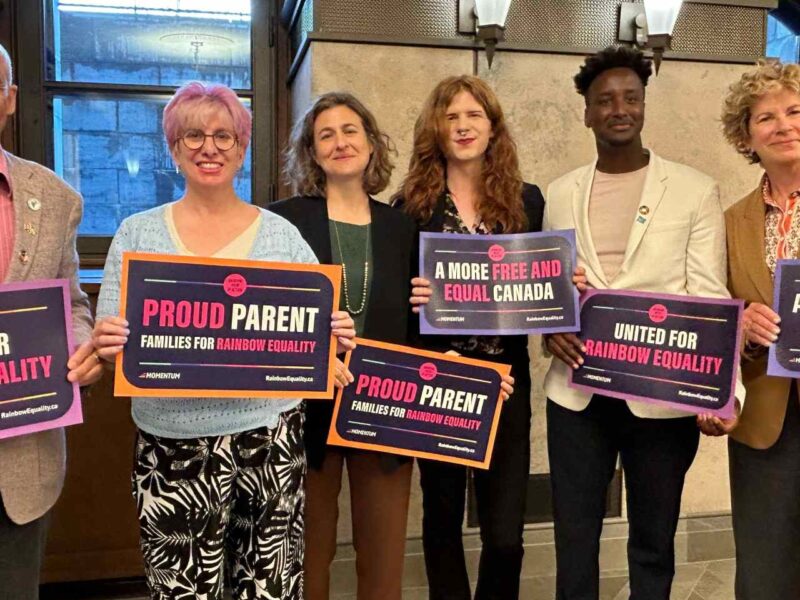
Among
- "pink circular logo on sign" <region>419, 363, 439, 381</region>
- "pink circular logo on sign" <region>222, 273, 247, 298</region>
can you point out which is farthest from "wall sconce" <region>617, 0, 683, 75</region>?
"pink circular logo on sign" <region>222, 273, 247, 298</region>

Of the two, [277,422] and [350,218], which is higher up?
[350,218]

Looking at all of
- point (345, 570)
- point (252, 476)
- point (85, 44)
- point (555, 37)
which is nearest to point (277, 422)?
point (252, 476)

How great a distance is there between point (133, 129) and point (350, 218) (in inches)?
72.9

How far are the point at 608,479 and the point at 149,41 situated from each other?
279cm

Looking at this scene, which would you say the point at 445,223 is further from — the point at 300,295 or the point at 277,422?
the point at 277,422

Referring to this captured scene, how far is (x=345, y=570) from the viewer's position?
2.80m

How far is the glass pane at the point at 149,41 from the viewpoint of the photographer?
10.1 ft

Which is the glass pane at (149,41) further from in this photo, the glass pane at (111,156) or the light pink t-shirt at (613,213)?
the light pink t-shirt at (613,213)

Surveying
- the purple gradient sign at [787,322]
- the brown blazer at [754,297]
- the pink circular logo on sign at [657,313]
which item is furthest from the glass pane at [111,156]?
the purple gradient sign at [787,322]

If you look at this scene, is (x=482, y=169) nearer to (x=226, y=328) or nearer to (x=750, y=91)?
(x=750, y=91)

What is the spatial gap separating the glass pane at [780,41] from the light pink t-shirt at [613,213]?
8.28 feet

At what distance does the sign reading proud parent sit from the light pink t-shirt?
2.51 ft

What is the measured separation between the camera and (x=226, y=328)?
4.88 feet

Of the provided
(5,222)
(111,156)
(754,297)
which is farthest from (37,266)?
(111,156)
